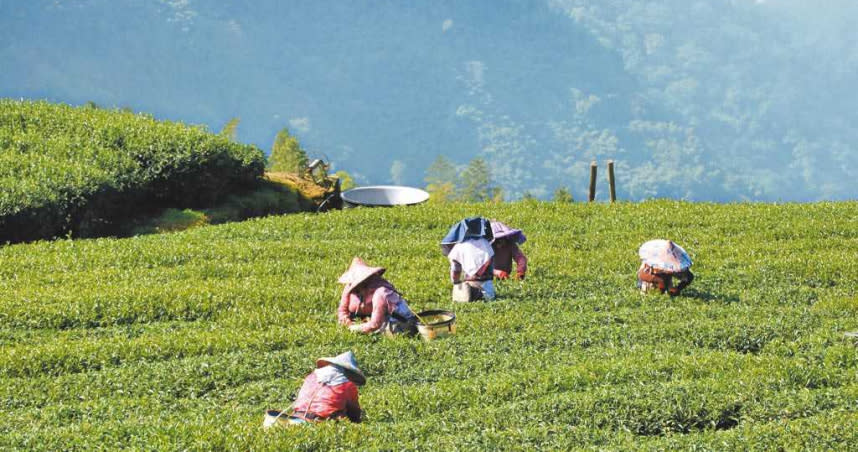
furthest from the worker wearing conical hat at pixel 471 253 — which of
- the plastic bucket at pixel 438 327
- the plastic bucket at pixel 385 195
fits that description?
the plastic bucket at pixel 385 195

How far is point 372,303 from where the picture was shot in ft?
49.0

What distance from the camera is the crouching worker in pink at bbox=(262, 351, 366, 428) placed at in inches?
434

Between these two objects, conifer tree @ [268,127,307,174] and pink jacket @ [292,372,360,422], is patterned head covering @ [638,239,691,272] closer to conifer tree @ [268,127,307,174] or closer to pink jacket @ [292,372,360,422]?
pink jacket @ [292,372,360,422]

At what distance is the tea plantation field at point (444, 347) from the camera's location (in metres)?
11.1

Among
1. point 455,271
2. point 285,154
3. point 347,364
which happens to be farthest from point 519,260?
point 285,154

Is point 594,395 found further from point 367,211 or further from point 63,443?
point 367,211

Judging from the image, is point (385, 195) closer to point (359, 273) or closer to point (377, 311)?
point (377, 311)

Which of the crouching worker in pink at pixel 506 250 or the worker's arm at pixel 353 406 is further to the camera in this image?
the crouching worker in pink at pixel 506 250

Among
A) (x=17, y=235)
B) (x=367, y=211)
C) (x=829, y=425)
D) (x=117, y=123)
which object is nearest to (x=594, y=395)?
(x=829, y=425)

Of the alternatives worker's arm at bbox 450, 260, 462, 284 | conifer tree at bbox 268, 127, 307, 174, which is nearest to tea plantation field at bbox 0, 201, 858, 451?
worker's arm at bbox 450, 260, 462, 284

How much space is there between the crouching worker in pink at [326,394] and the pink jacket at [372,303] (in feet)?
10.8

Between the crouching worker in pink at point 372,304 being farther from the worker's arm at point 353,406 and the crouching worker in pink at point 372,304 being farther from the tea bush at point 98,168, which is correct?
the tea bush at point 98,168

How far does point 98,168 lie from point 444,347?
53.2 feet

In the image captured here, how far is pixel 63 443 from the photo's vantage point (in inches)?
424
